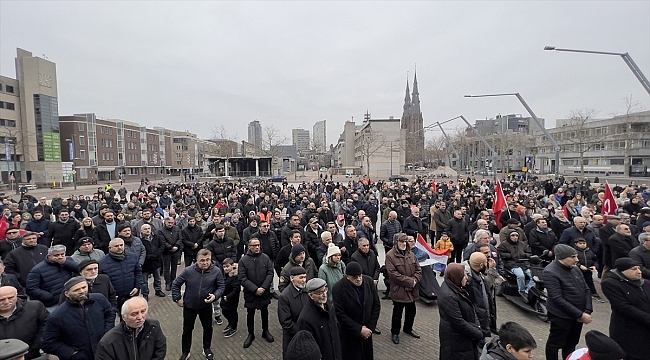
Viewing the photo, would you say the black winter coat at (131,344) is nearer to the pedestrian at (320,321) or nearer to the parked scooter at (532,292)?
the pedestrian at (320,321)

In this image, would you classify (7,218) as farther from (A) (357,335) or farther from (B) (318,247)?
(A) (357,335)

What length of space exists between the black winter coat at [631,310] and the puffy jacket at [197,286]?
17.3 feet

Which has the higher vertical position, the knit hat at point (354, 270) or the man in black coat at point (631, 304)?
the knit hat at point (354, 270)

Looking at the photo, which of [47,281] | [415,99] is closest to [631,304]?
[47,281]

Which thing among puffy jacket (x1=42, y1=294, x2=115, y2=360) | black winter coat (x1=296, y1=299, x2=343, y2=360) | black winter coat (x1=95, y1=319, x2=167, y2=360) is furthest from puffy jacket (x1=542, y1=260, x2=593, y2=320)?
puffy jacket (x1=42, y1=294, x2=115, y2=360)

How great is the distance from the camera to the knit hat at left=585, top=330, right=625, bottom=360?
2.59 metres

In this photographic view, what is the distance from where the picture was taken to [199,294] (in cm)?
488

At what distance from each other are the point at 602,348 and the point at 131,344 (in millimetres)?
4227

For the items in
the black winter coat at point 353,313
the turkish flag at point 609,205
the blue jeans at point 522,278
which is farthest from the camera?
the turkish flag at point 609,205

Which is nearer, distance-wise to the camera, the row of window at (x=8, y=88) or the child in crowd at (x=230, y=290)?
the child in crowd at (x=230, y=290)

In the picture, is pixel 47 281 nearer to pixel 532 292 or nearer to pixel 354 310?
pixel 354 310

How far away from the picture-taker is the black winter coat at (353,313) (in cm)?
420

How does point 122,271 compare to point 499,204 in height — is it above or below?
below

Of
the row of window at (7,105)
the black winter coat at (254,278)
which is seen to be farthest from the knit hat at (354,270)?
the row of window at (7,105)
